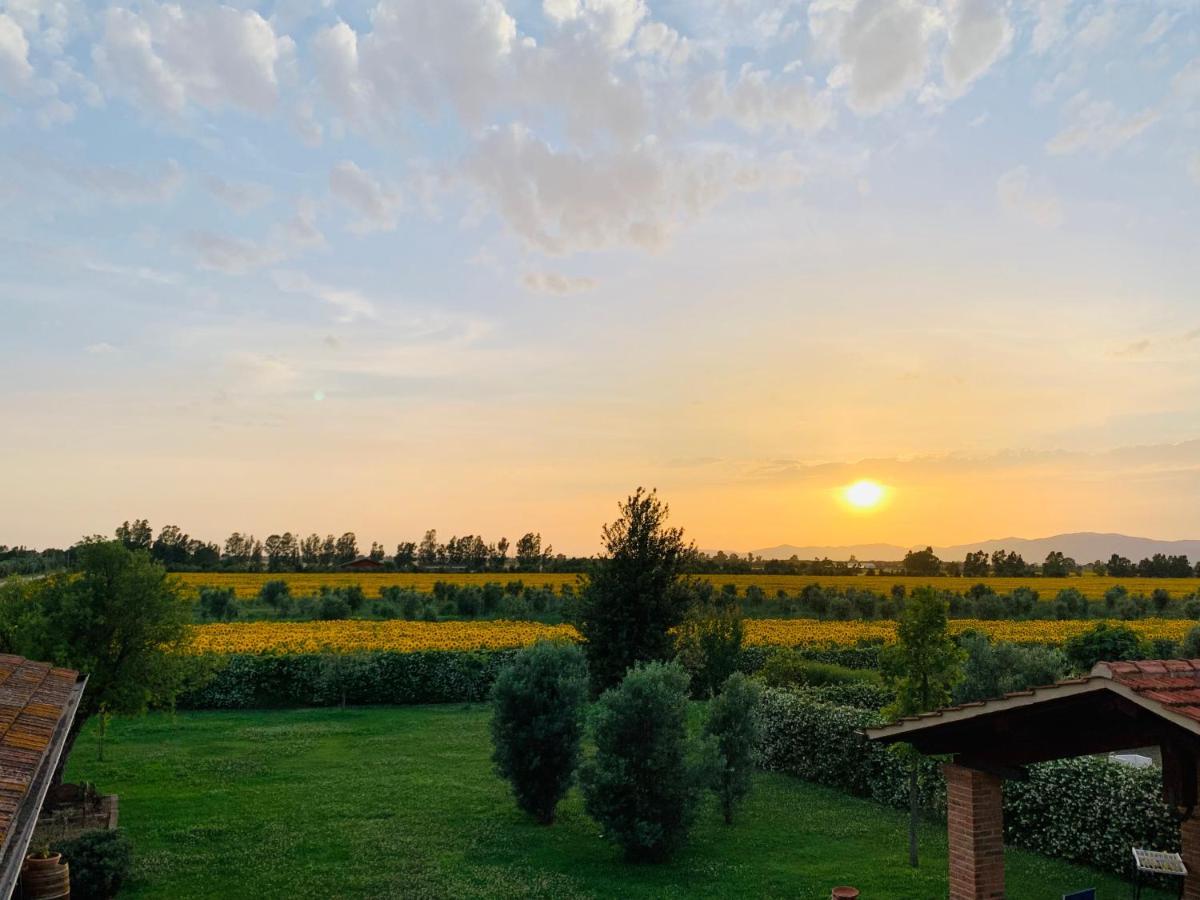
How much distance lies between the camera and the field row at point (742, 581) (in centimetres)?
7088

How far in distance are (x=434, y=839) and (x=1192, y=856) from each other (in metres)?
11.2

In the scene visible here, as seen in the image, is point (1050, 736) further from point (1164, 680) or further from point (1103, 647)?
point (1103, 647)

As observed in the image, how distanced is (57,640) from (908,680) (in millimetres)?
16125

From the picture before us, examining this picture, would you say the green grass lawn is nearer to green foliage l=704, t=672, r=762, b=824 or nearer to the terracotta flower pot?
green foliage l=704, t=672, r=762, b=824

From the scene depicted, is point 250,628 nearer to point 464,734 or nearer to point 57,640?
point 464,734

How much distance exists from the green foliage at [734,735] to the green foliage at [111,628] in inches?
449

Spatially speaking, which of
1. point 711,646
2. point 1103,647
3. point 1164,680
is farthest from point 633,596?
point 1103,647

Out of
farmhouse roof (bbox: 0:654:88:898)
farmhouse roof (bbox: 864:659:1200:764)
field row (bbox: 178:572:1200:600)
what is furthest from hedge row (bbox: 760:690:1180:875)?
field row (bbox: 178:572:1200:600)

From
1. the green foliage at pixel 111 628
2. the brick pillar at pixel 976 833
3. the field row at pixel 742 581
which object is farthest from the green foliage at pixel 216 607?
the brick pillar at pixel 976 833

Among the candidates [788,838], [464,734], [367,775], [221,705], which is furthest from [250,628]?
[788,838]

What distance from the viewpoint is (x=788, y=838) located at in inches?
624

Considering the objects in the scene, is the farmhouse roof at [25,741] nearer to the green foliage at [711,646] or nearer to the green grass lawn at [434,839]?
the green grass lawn at [434,839]

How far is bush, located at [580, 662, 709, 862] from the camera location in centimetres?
1438

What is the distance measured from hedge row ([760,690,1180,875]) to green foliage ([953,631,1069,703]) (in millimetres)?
3892
